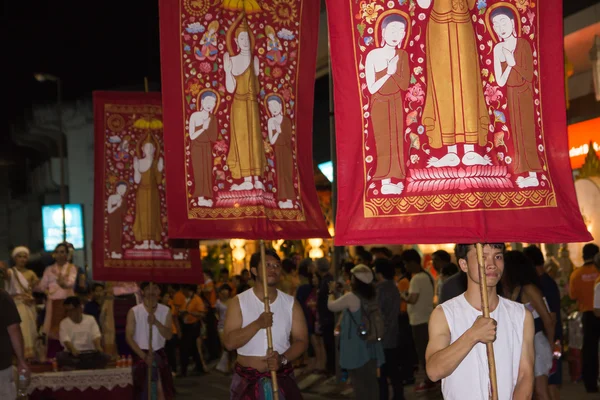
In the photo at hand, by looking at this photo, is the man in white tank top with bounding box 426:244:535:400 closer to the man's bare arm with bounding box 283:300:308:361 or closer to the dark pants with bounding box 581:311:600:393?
the man's bare arm with bounding box 283:300:308:361

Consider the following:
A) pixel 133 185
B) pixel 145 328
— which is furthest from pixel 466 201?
pixel 145 328

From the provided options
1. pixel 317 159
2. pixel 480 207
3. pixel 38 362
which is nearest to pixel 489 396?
pixel 480 207

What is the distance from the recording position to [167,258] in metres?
11.9

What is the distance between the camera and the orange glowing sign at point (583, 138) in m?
18.3

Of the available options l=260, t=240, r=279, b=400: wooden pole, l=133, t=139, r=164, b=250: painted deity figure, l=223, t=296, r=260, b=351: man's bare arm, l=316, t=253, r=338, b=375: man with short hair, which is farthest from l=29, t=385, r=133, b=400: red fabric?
l=260, t=240, r=279, b=400: wooden pole

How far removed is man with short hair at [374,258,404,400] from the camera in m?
12.6

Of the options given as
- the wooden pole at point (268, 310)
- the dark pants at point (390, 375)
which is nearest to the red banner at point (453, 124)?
the wooden pole at point (268, 310)

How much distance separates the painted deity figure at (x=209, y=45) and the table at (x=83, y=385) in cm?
667

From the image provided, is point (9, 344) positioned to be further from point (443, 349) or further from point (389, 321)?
point (443, 349)

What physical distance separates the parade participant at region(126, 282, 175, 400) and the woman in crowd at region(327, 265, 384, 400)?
204cm

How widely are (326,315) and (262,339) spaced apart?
825 cm

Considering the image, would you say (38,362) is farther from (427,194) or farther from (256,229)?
(427,194)

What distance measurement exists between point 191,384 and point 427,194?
1523cm

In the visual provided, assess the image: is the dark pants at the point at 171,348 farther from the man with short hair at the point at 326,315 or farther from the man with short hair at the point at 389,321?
the man with short hair at the point at 389,321
